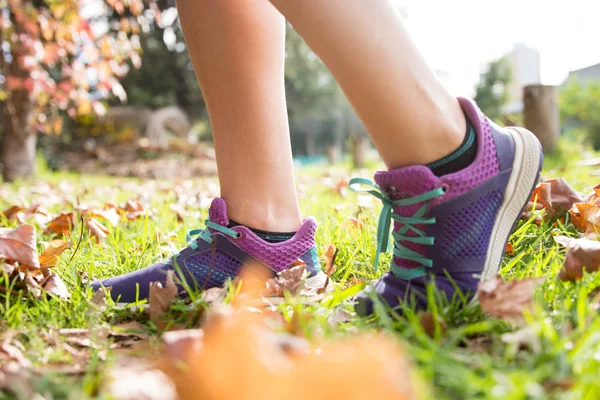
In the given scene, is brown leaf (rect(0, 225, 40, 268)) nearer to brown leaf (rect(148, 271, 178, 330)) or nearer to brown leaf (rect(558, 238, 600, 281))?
brown leaf (rect(148, 271, 178, 330))

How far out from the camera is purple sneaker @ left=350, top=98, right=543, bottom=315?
Result: 0.91m

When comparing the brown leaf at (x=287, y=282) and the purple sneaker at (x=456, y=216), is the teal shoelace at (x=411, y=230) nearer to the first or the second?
the purple sneaker at (x=456, y=216)

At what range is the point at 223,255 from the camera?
3.79ft

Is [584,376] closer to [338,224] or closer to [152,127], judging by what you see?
[338,224]

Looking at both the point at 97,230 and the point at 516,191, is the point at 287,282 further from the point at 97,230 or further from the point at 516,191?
the point at 97,230

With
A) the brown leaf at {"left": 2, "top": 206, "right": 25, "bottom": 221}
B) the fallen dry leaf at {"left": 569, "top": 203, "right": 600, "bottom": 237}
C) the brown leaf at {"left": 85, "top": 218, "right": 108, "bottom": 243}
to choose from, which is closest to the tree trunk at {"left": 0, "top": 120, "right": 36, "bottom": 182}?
the brown leaf at {"left": 2, "top": 206, "right": 25, "bottom": 221}

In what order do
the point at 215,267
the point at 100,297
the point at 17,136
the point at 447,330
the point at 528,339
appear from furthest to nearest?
the point at 17,136 < the point at 215,267 < the point at 100,297 < the point at 447,330 < the point at 528,339

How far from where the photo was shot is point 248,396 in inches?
19.7

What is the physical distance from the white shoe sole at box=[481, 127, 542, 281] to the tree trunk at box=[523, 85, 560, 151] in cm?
419


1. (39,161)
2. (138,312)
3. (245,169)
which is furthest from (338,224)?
(39,161)

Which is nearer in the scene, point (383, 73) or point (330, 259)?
point (383, 73)

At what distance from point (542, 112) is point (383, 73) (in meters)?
4.56

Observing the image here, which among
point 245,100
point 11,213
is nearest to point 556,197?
point 245,100

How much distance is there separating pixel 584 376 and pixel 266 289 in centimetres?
64
